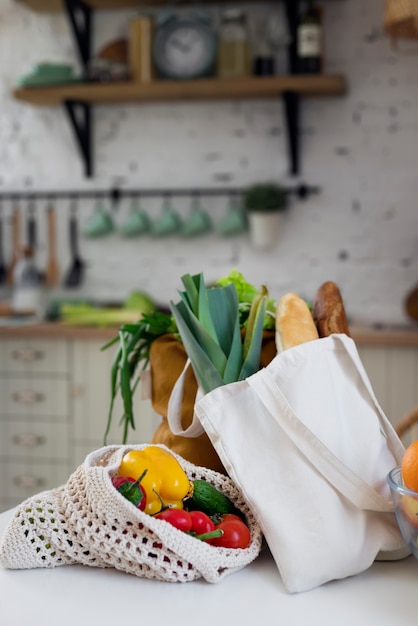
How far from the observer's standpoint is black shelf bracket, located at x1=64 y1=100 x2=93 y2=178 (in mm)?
3639

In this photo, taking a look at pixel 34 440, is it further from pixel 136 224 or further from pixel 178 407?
→ pixel 178 407

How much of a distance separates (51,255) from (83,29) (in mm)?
1038

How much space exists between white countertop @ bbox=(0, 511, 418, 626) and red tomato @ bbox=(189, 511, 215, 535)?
58 mm

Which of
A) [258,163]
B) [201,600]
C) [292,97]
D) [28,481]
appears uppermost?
[292,97]

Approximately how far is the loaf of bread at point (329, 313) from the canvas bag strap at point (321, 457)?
190mm

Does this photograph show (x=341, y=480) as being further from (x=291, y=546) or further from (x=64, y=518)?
(x=64, y=518)

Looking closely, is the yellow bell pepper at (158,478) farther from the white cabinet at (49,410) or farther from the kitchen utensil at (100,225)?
the kitchen utensil at (100,225)

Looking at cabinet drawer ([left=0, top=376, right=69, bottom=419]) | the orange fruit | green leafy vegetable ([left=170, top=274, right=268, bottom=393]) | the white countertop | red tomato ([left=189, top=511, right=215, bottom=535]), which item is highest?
green leafy vegetable ([left=170, top=274, right=268, bottom=393])

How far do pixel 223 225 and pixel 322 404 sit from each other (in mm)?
2652

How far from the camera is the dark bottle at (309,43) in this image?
327 centimetres

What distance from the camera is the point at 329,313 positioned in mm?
1131

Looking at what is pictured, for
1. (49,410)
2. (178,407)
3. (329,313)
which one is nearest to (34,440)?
(49,410)

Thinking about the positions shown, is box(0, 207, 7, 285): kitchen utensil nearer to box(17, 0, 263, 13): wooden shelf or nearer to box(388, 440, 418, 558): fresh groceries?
box(17, 0, 263, 13): wooden shelf

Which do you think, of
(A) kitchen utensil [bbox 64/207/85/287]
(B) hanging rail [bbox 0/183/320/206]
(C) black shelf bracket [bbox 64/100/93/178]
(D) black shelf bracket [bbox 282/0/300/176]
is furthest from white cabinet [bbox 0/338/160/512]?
(D) black shelf bracket [bbox 282/0/300/176]
